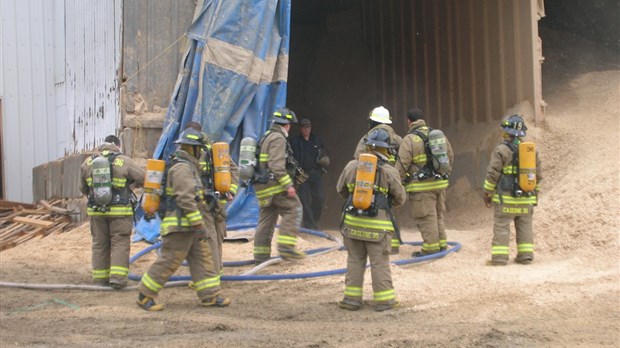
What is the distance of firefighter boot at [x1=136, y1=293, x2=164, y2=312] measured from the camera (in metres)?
8.07

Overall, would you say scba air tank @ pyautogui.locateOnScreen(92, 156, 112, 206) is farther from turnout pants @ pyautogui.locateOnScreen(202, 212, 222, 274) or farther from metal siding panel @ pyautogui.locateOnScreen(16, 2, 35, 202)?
metal siding panel @ pyautogui.locateOnScreen(16, 2, 35, 202)

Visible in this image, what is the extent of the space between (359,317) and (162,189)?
7.27ft

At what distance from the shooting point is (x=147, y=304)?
26.5 ft

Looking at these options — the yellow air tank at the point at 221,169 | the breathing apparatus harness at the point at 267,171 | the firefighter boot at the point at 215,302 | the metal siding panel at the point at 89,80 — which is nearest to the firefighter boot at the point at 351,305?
the firefighter boot at the point at 215,302

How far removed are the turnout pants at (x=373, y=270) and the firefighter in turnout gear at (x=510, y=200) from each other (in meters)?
2.19

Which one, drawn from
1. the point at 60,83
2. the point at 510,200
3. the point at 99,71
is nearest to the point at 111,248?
the point at 99,71

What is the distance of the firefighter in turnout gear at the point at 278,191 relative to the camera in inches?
376

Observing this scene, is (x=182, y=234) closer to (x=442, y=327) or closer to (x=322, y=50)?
(x=442, y=327)

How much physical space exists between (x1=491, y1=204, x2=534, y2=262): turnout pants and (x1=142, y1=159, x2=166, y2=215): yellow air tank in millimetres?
3917

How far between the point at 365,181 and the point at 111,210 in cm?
306

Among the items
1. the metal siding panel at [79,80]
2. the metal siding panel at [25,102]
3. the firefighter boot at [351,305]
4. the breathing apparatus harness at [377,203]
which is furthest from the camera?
the metal siding panel at [25,102]

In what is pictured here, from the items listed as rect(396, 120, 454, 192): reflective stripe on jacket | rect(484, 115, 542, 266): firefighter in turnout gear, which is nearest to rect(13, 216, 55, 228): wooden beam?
rect(396, 120, 454, 192): reflective stripe on jacket

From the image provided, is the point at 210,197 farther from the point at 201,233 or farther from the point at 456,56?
the point at 456,56

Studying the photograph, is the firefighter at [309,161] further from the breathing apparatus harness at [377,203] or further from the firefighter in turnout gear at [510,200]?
the breathing apparatus harness at [377,203]
